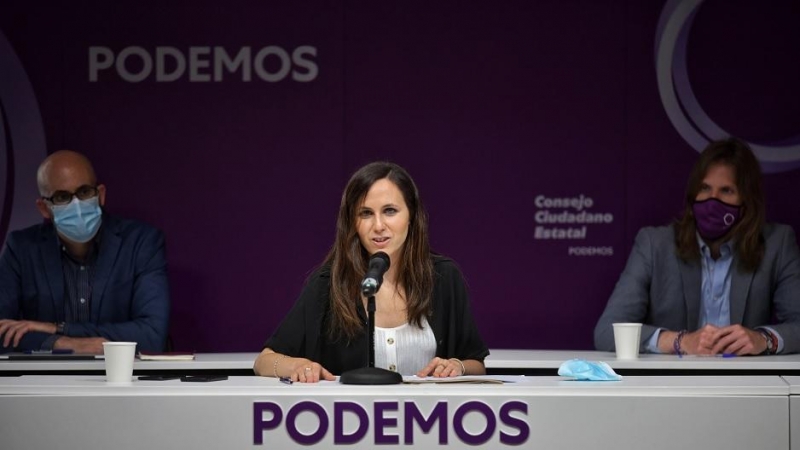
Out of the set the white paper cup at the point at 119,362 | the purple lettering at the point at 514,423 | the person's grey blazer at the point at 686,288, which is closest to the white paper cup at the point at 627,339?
the person's grey blazer at the point at 686,288

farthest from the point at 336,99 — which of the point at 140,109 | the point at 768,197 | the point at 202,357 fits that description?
the point at 768,197

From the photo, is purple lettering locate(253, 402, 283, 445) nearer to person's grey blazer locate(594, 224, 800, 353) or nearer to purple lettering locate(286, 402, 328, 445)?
purple lettering locate(286, 402, 328, 445)

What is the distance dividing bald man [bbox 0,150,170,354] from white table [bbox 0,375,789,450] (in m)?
2.03

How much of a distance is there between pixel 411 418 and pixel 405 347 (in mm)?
780

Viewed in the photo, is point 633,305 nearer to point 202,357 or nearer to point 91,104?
point 202,357

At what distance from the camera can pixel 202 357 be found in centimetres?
466

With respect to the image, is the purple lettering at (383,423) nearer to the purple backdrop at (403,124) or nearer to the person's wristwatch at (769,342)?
the person's wristwatch at (769,342)

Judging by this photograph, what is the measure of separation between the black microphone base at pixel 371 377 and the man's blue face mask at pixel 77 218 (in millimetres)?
2286

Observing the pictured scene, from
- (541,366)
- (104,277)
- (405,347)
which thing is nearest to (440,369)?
(405,347)

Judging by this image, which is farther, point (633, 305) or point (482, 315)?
point (482, 315)

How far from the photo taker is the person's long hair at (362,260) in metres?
3.67

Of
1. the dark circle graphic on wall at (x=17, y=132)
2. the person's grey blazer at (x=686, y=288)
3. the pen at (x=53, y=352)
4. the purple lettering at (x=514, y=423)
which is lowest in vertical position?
the purple lettering at (x=514, y=423)

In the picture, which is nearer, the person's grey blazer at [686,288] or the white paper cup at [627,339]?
the white paper cup at [627,339]

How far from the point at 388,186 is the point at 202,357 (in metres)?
1.36
